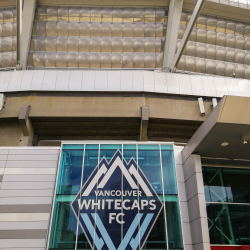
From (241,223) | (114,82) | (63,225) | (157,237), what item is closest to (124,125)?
(114,82)

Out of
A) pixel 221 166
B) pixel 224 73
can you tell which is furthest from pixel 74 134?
pixel 224 73

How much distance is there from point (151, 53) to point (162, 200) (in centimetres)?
1581

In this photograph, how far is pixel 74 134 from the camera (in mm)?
22250

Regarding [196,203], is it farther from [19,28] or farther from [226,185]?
[19,28]

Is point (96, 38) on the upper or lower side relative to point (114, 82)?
upper

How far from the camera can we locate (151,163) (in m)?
13.2

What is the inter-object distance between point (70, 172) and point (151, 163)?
4.35 m

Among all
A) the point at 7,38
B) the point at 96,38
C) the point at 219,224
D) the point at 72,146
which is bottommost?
the point at 219,224

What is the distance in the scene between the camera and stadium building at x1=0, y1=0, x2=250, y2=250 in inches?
451

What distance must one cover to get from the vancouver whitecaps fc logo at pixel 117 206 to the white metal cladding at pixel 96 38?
43.8 feet

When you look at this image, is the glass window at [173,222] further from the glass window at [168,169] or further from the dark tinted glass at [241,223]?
the dark tinted glass at [241,223]

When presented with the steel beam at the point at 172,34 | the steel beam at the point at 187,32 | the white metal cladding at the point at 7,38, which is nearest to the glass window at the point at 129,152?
the steel beam at the point at 187,32

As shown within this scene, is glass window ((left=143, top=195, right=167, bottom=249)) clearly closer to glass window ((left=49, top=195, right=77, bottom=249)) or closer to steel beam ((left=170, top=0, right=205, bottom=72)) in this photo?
glass window ((left=49, top=195, right=77, bottom=249))

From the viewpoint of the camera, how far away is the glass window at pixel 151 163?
12.6 metres
